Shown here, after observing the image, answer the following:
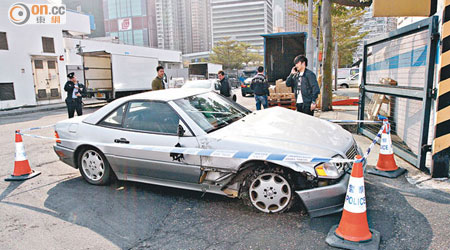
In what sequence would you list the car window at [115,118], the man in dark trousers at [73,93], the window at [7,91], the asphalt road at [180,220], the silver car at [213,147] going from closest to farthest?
the asphalt road at [180,220] → the silver car at [213,147] → the car window at [115,118] → the man in dark trousers at [73,93] → the window at [7,91]

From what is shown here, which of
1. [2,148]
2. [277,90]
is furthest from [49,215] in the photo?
[277,90]

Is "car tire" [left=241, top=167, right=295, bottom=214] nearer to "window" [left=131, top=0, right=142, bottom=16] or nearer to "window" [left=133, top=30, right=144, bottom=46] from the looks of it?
"window" [left=133, top=30, right=144, bottom=46]

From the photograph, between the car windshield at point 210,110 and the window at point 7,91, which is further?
the window at point 7,91

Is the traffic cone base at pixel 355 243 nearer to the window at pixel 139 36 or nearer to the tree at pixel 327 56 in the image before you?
the tree at pixel 327 56

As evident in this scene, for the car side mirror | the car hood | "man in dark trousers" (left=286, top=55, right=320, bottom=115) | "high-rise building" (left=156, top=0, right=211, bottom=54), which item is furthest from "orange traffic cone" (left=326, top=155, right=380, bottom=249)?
"high-rise building" (left=156, top=0, right=211, bottom=54)

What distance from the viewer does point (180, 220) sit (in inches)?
143

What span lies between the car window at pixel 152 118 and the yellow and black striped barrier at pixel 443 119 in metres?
3.60

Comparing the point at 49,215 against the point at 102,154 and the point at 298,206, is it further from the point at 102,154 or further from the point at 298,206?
the point at 298,206

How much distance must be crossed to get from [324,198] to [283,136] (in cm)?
85

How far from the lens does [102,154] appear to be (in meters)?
4.62

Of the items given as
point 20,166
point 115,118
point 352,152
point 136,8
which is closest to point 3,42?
point 20,166

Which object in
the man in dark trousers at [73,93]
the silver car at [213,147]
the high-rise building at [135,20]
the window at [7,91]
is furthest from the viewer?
the high-rise building at [135,20]

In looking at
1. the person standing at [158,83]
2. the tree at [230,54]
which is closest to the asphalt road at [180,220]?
the person standing at [158,83]

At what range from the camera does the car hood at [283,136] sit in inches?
139
